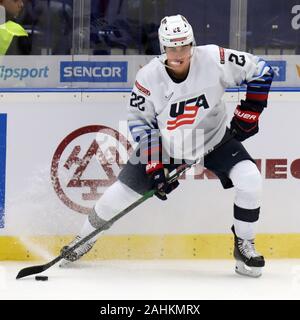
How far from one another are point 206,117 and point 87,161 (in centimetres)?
70

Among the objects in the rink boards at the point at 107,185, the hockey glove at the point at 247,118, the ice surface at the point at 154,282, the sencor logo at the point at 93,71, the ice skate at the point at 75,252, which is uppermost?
the sencor logo at the point at 93,71

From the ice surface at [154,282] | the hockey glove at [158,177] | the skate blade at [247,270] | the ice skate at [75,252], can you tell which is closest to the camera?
the ice surface at [154,282]

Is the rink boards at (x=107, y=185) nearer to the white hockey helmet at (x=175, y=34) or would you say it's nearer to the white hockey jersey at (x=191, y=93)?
the white hockey jersey at (x=191, y=93)

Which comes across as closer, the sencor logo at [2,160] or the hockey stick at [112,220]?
the hockey stick at [112,220]

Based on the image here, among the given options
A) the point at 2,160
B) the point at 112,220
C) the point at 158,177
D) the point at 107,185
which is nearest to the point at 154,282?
the point at 112,220

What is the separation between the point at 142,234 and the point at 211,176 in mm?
431

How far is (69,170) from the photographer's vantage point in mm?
5512

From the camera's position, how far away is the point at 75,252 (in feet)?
17.4

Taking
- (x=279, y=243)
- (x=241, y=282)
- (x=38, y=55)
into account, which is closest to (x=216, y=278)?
(x=241, y=282)

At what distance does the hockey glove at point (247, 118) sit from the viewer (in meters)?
5.04

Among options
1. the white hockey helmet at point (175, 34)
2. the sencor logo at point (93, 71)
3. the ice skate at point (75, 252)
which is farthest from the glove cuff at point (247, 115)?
the ice skate at point (75, 252)

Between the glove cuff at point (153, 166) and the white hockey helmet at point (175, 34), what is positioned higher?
the white hockey helmet at point (175, 34)

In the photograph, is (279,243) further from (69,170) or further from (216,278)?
(69,170)

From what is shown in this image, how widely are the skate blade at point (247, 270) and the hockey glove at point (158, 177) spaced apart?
18.3 inches
